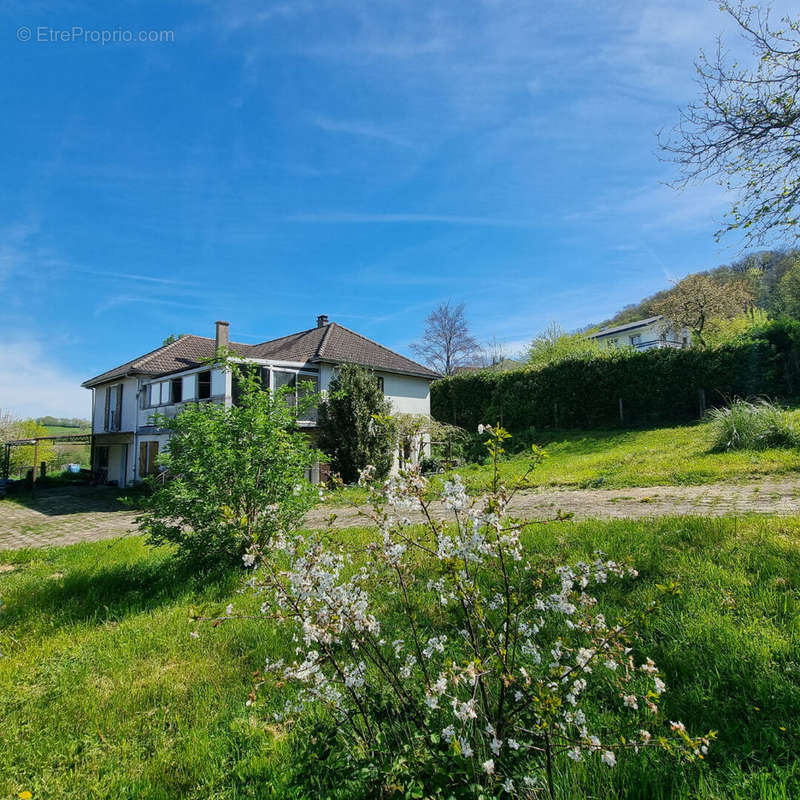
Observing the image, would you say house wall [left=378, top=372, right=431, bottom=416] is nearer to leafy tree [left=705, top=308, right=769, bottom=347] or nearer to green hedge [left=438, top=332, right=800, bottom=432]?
green hedge [left=438, top=332, right=800, bottom=432]

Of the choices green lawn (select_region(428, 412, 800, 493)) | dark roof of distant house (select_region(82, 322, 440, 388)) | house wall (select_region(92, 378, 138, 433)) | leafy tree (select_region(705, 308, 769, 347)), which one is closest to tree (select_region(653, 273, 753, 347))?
leafy tree (select_region(705, 308, 769, 347))

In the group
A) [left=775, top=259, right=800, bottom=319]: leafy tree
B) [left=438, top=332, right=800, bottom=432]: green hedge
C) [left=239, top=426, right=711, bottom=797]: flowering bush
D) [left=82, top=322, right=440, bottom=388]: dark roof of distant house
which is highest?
[left=775, top=259, right=800, bottom=319]: leafy tree

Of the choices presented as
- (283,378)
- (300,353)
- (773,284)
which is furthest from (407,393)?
(773,284)

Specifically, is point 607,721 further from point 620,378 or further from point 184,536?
point 620,378

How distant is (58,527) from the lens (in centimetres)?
1134

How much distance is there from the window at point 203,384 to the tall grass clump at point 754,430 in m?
18.6

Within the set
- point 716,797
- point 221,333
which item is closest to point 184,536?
point 716,797

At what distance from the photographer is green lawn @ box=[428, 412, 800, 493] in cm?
820

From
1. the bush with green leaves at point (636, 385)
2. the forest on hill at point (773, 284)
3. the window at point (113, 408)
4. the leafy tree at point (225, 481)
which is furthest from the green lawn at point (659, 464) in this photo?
the window at point (113, 408)

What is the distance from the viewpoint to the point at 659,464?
10047mm

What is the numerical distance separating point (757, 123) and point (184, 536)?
9.16m

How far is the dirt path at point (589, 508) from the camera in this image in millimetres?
5703

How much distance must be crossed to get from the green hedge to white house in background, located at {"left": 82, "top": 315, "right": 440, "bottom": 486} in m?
3.08

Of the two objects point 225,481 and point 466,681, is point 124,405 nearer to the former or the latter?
point 225,481
